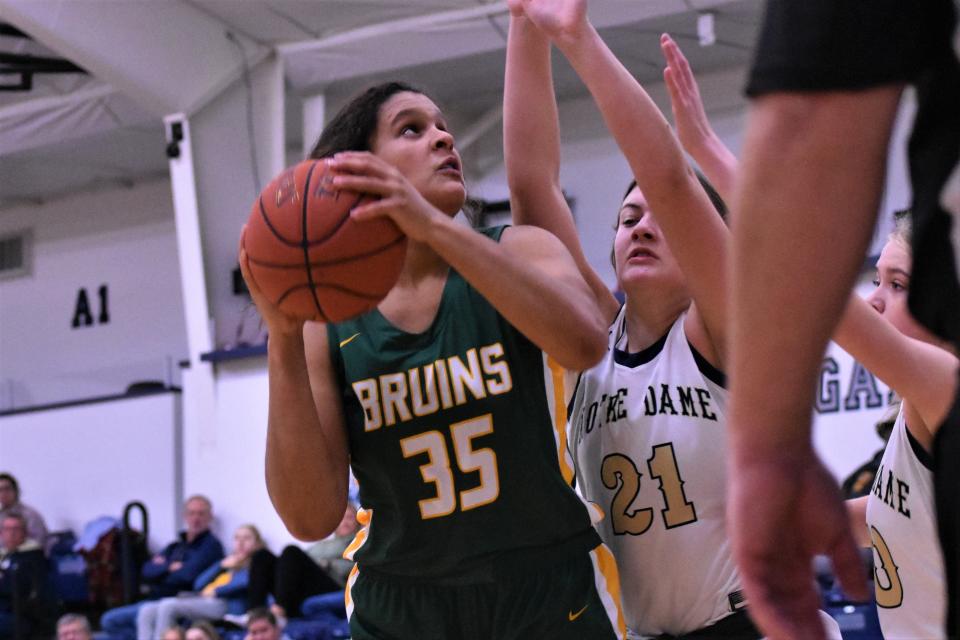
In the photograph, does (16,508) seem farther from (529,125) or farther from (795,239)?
(795,239)

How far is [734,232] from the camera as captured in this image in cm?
104

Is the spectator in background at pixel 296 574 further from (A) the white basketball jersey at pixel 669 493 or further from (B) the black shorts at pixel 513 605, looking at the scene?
(B) the black shorts at pixel 513 605

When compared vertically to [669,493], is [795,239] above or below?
above

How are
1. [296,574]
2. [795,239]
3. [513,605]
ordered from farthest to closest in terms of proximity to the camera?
1. [296,574]
2. [513,605]
3. [795,239]

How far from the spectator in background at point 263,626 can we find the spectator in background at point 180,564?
7.91 feet

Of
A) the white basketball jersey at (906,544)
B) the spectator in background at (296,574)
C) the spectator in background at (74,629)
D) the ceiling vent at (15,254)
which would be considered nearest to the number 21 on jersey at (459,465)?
the white basketball jersey at (906,544)

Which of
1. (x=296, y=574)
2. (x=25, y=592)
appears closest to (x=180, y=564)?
(x=25, y=592)

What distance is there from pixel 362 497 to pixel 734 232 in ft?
5.75

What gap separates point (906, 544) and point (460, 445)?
1.11m

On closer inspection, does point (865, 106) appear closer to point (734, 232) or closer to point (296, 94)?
point (734, 232)

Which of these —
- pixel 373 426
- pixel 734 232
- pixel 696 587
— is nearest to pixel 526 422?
pixel 373 426

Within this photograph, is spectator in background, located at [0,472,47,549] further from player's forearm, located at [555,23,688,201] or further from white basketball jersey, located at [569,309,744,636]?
player's forearm, located at [555,23,688,201]

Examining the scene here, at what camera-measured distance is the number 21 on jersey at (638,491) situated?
2.72 m

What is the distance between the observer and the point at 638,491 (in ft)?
9.02
